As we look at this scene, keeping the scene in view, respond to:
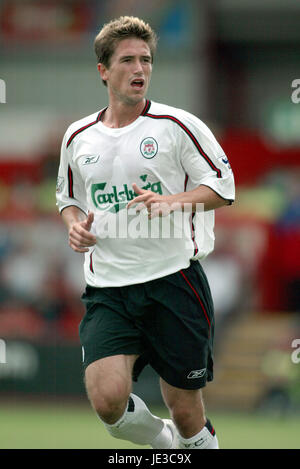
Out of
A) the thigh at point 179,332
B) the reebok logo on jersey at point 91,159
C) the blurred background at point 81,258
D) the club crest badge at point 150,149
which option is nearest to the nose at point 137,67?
the club crest badge at point 150,149

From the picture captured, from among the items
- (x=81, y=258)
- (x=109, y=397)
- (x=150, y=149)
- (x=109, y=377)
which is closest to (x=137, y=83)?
(x=150, y=149)

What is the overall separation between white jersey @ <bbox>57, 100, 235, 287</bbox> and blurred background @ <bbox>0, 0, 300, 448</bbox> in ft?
11.7

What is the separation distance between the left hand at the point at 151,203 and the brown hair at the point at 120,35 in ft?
3.17

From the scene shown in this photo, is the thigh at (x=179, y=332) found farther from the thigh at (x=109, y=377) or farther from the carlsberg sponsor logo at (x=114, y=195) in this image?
the carlsberg sponsor logo at (x=114, y=195)

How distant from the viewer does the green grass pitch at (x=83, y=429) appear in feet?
29.4

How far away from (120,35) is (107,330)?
179 cm

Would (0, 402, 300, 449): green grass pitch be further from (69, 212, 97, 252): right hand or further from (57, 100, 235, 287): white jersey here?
(69, 212, 97, 252): right hand

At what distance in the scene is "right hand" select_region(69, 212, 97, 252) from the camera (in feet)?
18.4

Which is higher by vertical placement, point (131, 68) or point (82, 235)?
point (131, 68)

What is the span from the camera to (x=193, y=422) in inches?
228

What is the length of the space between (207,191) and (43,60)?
51.1 feet

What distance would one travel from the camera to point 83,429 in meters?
10.7

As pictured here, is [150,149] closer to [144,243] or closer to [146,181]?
[146,181]

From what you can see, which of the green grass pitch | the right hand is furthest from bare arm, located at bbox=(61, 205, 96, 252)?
the green grass pitch
